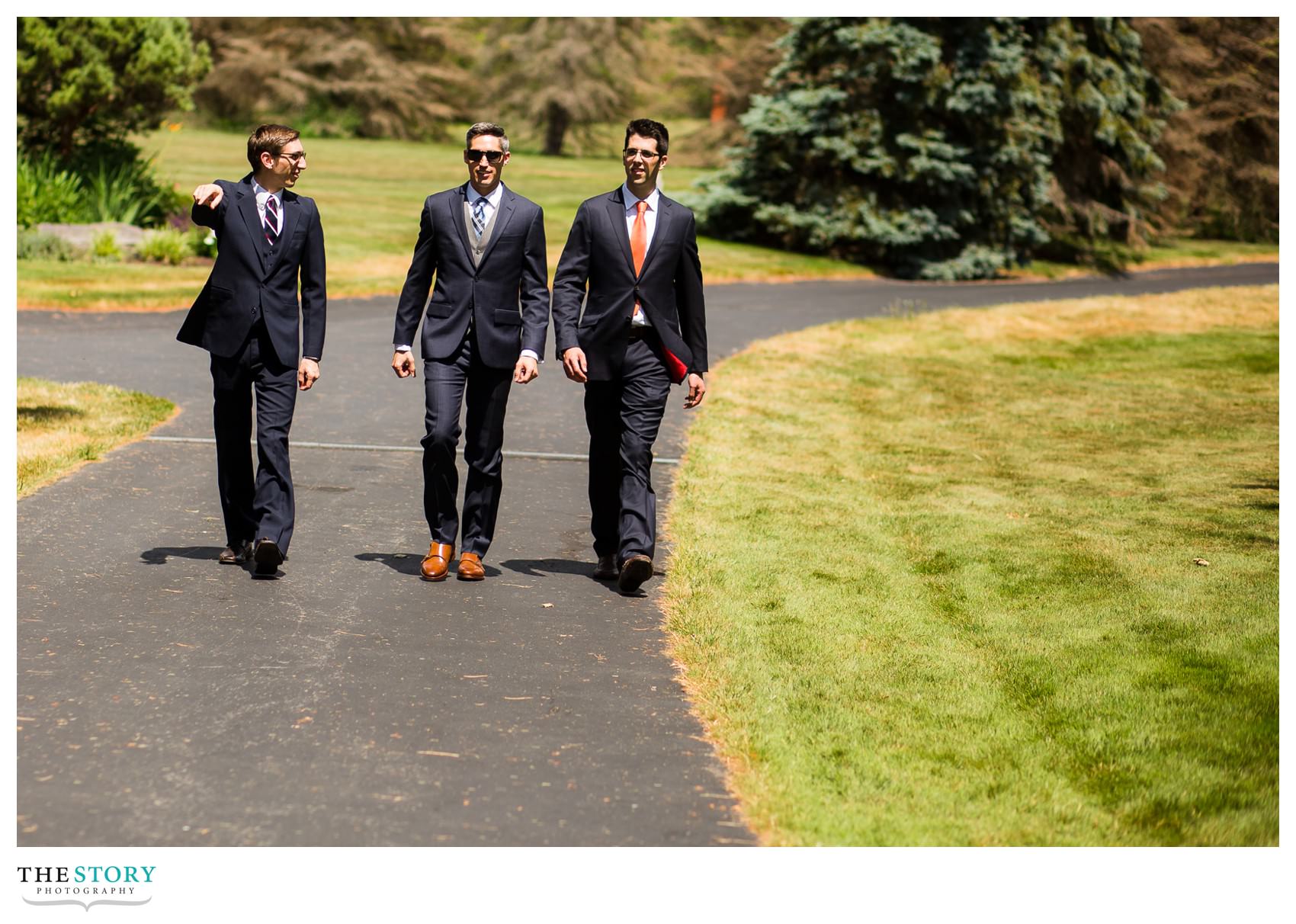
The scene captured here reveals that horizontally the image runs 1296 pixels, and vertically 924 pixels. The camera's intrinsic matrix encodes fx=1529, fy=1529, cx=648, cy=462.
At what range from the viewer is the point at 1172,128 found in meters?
38.1

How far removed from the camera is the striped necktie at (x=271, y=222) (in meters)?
6.84

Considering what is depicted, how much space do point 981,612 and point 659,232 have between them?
229cm

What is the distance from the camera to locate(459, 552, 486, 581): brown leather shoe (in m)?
7.12

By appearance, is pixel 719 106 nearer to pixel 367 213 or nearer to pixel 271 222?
pixel 367 213

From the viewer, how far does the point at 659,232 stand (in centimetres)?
680

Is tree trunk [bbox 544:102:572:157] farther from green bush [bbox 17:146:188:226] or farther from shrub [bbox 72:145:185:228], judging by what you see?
shrub [bbox 72:145:185:228]

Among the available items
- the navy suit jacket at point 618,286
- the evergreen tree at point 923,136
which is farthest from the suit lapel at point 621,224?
the evergreen tree at point 923,136

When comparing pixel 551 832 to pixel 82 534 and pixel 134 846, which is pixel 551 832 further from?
pixel 82 534

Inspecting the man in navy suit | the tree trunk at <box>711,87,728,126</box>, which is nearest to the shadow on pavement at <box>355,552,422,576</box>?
the man in navy suit

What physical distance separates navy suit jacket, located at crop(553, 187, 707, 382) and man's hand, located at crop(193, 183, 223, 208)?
1.52 metres

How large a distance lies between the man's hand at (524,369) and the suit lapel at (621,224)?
601mm

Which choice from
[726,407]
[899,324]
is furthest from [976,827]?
[899,324]

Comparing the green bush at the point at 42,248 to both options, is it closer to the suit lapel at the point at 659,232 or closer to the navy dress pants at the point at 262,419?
the navy dress pants at the point at 262,419

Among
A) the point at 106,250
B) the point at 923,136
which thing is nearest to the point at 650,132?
the point at 106,250
